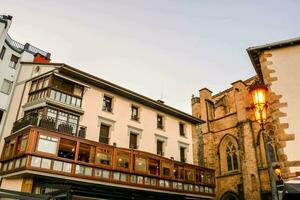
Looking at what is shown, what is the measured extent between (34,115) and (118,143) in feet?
22.0

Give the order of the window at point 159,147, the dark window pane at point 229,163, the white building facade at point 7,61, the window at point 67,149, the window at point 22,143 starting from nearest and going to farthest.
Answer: the window at point 22,143, the window at point 67,149, the white building facade at point 7,61, the window at point 159,147, the dark window pane at point 229,163

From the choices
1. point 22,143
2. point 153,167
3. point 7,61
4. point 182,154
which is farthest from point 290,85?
point 7,61

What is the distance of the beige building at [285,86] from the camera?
1042 cm

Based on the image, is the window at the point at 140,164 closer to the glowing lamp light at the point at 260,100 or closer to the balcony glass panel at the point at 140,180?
the balcony glass panel at the point at 140,180

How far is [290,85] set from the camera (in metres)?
11.4

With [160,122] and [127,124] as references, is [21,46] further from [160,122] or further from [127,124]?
[160,122]

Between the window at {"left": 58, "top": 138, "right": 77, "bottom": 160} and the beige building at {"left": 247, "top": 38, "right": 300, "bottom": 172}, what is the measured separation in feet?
39.1

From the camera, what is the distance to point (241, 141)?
26.4 metres

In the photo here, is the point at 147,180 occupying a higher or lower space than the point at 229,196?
higher

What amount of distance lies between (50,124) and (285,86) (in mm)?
13931

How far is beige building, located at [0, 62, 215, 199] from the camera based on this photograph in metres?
16.1

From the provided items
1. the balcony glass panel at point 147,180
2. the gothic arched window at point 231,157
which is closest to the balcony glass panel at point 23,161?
the balcony glass panel at point 147,180

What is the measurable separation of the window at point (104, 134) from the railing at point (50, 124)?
168 cm

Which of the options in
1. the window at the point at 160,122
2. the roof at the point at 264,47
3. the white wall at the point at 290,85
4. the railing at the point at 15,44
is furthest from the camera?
the railing at the point at 15,44
